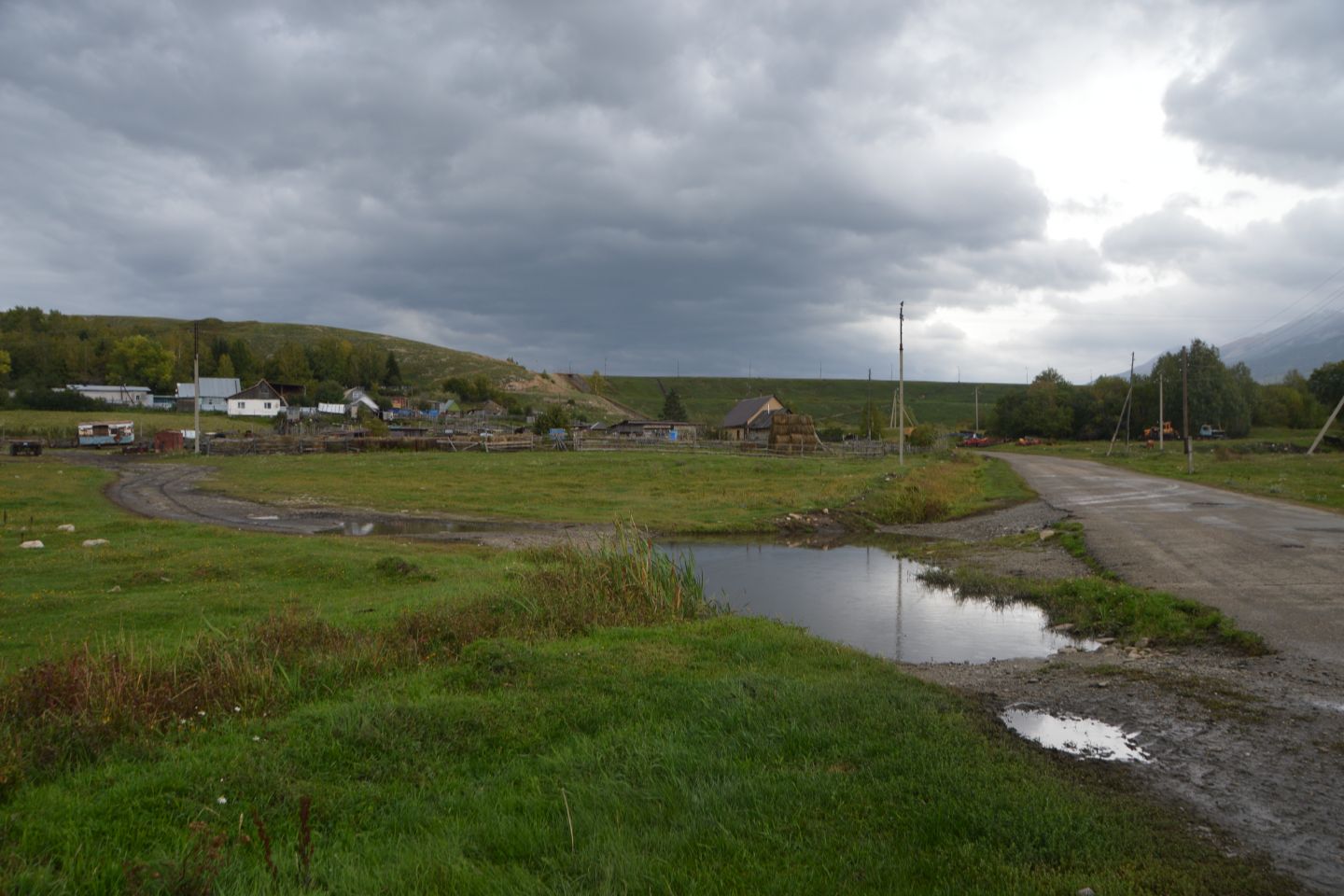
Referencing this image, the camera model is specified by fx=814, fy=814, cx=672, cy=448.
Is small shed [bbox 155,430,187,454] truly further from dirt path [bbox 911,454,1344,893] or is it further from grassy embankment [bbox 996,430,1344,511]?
grassy embankment [bbox 996,430,1344,511]

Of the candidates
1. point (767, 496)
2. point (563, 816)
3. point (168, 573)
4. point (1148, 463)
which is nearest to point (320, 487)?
point (767, 496)

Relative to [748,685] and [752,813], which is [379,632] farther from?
[752,813]

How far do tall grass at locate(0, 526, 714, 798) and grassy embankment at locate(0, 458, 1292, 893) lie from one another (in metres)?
0.03

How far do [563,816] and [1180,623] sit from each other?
10583 millimetres

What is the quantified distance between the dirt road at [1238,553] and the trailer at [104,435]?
72885mm

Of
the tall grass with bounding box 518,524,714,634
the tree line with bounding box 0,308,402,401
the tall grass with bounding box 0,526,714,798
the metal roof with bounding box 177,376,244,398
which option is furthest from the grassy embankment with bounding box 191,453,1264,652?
the tree line with bounding box 0,308,402,401

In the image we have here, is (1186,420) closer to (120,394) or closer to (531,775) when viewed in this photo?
(531,775)

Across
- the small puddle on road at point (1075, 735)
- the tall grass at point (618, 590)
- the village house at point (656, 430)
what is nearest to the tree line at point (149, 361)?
the village house at point (656, 430)

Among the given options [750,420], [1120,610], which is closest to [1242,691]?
[1120,610]

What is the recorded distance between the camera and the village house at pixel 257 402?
107 metres

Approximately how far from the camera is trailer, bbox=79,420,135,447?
6794cm

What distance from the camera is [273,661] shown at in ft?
27.1

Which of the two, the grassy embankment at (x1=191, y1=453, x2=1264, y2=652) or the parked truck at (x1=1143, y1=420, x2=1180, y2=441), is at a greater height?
the parked truck at (x1=1143, y1=420, x2=1180, y2=441)

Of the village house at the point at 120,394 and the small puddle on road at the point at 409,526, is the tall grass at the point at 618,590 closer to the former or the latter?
the small puddle on road at the point at 409,526
